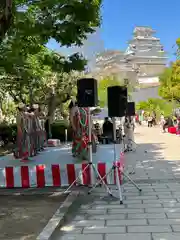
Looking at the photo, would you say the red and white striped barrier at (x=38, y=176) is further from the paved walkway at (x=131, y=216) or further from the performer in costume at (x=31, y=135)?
the performer in costume at (x=31, y=135)

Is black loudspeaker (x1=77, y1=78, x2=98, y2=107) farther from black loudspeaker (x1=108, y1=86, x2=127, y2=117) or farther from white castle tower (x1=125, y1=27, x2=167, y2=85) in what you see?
white castle tower (x1=125, y1=27, x2=167, y2=85)

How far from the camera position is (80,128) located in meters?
10.6

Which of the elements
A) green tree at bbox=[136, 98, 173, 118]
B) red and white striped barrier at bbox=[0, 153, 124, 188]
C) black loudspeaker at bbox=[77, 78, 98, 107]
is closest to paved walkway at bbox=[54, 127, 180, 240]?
red and white striped barrier at bbox=[0, 153, 124, 188]

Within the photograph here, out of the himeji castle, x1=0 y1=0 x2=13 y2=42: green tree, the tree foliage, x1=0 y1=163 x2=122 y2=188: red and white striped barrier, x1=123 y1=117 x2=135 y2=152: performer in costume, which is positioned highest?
the himeji castle

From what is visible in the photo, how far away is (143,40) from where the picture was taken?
348 feet

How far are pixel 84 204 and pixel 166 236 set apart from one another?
7.59 feet

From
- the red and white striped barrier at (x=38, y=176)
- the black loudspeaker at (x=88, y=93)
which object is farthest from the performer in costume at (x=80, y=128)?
the black loudspeaker at (x=88, y=93)

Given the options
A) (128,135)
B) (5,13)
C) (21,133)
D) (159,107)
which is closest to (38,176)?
(21,133)

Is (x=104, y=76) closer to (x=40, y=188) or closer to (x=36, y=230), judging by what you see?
(x=40, y=188)

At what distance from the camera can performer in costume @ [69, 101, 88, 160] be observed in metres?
10.5

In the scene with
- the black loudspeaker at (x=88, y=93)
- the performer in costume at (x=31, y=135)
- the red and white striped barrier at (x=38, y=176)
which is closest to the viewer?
the black loudspeaker at (x=88, y=93)

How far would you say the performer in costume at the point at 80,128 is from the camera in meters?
10.5

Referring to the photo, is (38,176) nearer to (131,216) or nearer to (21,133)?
(131,216)

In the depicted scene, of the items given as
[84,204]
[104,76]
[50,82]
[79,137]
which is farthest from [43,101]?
[84,204]
